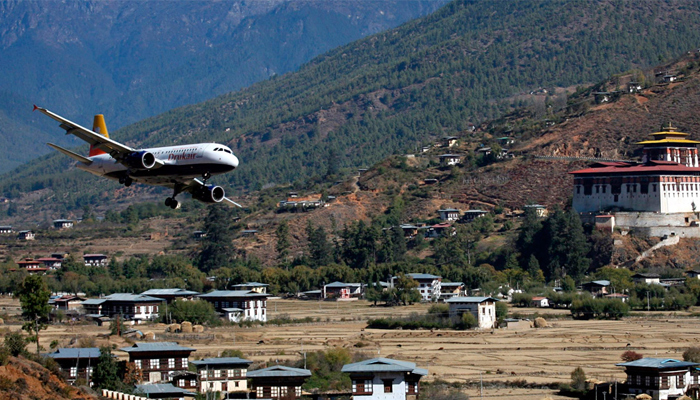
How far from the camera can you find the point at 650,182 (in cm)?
14312

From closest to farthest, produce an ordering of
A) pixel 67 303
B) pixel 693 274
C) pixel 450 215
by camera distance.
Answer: pixel 67 303 < pixel 693 274 < pixel 450 215

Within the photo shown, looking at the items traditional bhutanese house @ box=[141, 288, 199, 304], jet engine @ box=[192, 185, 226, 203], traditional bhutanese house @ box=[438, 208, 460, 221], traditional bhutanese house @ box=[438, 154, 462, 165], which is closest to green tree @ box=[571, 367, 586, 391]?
jet engine @ box=[192, 185, 226, 203]

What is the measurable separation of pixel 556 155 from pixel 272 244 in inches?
1765

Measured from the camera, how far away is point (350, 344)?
96.6m

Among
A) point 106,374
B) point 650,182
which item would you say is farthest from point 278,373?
point 650,182

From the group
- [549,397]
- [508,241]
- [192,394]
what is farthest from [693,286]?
[192,394]

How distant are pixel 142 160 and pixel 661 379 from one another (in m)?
34.8

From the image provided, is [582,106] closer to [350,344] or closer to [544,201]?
[544,201]

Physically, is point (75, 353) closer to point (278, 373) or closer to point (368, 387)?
point (278, 373)

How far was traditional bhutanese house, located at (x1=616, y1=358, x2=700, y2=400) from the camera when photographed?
2822 inches

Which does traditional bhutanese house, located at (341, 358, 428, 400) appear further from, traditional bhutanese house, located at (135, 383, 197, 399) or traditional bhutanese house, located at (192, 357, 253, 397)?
traditional bhutanese house, located at (135, 383, 197, 399)

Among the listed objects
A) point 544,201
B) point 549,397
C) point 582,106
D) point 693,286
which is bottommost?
point 549,397

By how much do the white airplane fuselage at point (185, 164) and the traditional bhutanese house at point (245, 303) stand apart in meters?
60.0

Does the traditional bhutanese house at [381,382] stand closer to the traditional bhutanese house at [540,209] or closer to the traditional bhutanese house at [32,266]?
the traditional bhutanese house at [540,209]
